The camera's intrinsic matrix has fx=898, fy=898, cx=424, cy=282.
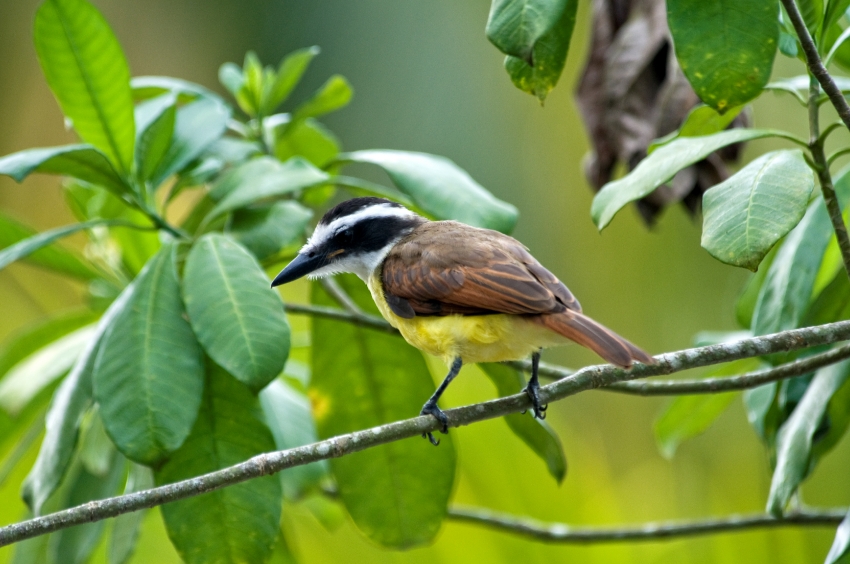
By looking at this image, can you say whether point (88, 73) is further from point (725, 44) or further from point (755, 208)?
point (755, 208)

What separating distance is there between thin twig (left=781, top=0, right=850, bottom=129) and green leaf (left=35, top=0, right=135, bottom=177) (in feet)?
5.34

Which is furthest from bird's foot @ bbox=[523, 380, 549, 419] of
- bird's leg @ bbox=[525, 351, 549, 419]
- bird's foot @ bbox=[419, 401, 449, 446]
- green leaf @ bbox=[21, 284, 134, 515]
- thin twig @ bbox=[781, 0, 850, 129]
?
green leaf @ bbox=[21, 284, 134, 515]

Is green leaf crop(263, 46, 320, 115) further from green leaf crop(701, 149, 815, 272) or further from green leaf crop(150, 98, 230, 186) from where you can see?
green leaf crop(701, 149, 815, 272)

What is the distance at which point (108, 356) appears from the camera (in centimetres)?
209

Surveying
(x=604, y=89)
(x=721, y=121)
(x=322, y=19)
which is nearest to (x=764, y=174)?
(x=721, y=121)

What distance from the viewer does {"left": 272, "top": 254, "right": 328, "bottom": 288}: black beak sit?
242 cm

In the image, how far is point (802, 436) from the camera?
207 centimetres

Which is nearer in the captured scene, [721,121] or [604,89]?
[721,121]

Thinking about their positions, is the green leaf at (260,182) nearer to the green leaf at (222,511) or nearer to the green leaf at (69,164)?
the green leaf at (69,164)

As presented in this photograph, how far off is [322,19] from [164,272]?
6246 millimetres

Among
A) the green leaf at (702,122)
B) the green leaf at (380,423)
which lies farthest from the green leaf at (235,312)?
the green leaf at (702,122)

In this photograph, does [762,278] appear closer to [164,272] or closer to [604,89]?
[604,89]

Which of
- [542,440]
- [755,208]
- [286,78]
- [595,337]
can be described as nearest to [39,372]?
[286,78]

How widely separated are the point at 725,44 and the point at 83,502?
2260mm
